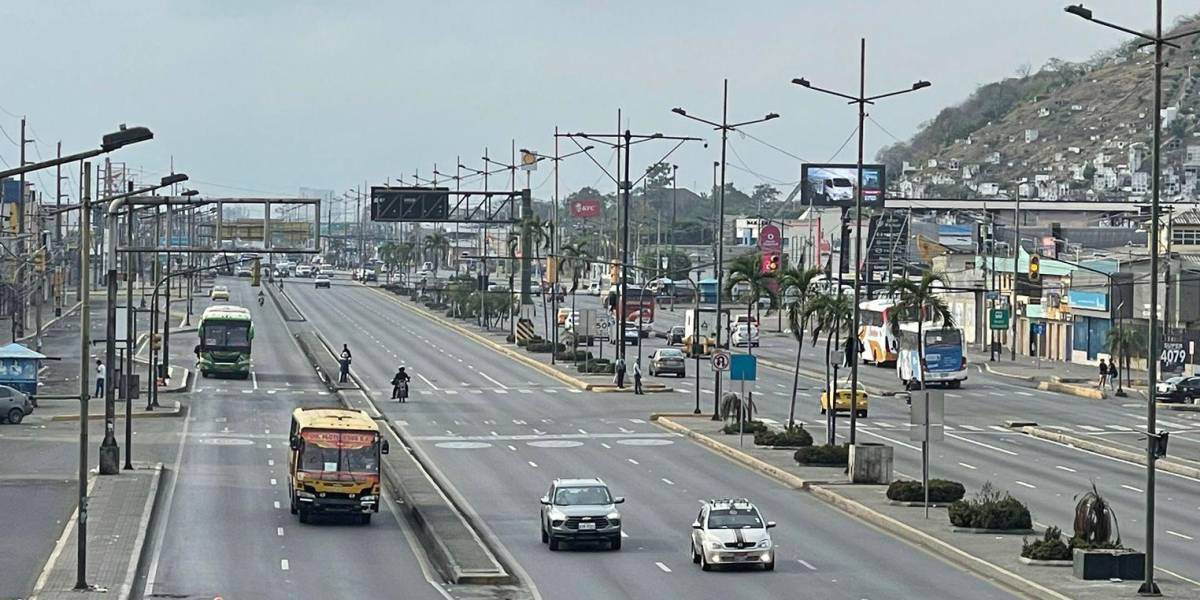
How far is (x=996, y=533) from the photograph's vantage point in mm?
38781

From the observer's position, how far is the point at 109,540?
123 ft

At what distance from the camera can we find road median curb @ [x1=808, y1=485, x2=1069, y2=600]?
3188 cm

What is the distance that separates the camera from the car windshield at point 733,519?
3494cm

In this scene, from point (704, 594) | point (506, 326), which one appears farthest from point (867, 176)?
point (704, 594)

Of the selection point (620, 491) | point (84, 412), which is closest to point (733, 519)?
point (84, 412)

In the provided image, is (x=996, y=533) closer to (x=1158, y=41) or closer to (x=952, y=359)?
(x=1158, y=41)

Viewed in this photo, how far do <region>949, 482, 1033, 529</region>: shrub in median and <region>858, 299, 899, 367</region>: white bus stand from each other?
5814cm

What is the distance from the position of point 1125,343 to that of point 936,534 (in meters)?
53.8

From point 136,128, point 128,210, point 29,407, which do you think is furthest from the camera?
point 29,407

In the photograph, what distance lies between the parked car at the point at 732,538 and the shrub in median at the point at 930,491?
9820mm

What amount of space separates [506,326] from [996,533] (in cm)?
10860

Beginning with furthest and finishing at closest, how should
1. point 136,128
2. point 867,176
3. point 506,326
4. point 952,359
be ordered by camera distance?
point 867,176 < point 506,326 < point 952,359 < point 136,128

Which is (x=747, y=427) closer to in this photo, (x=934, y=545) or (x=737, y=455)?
(x=737, y=455)

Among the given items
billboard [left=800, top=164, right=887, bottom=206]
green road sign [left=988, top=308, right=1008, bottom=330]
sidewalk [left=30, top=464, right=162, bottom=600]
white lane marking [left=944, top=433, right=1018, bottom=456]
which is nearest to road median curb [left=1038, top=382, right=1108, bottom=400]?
green road sign [left=988, top=308, right=1008, bottom=330]
